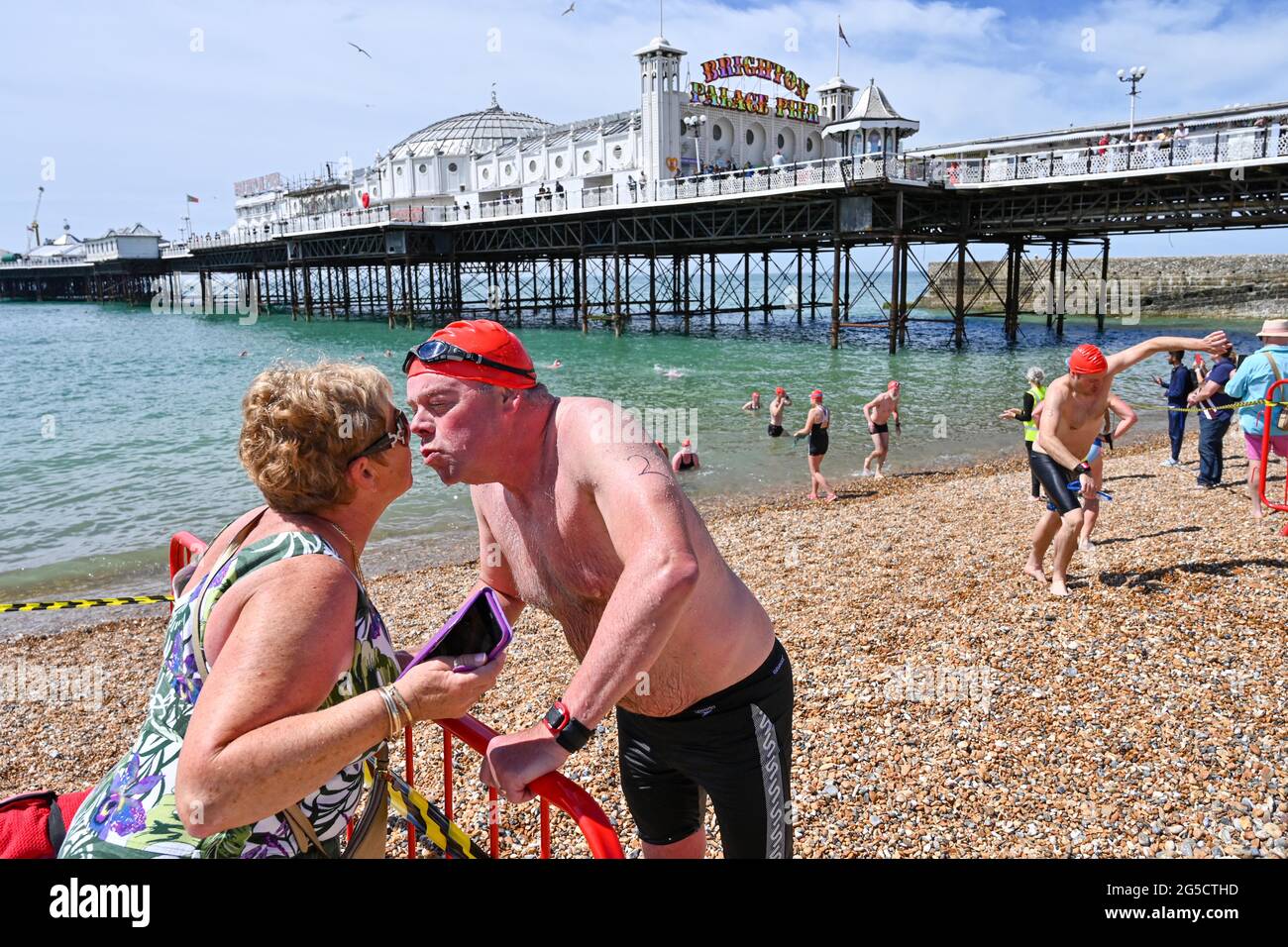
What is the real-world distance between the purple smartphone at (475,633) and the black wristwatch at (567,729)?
180 mm

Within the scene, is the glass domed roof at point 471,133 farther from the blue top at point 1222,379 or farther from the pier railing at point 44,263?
the blue top at point 1222,379

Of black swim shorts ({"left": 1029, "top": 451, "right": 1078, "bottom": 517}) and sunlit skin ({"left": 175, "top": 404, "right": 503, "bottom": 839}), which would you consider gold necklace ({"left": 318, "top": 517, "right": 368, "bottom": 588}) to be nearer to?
sunlit skin ({"left": 175, "top": 404, "right": 503, "bottom": 839})

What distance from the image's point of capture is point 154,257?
294ft

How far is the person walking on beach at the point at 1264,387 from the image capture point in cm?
807

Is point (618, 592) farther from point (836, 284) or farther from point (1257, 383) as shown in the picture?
point (836, 284)

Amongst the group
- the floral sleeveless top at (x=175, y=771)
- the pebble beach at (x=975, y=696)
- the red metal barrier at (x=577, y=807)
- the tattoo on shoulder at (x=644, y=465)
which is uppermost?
the tattoo on shoulder at (x=644, y=465)

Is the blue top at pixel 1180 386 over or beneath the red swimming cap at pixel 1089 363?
beneath

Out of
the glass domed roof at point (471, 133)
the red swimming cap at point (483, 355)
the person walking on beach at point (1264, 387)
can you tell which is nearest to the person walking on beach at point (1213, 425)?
the person walking on beach at point (1264, 387)

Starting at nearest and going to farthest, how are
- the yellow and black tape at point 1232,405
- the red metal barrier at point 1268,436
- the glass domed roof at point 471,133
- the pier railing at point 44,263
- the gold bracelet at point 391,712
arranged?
the gold bracelet at point 391,712, the red metal barrier at point 1268,436, the yellow and black tape at point 1232,405, the glass domed roof at point 471,133, the pier railing at point 44,263

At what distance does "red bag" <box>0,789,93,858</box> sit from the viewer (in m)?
2.09

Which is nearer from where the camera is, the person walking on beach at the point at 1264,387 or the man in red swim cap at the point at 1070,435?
the man in red swim cap at the point at 1070,435

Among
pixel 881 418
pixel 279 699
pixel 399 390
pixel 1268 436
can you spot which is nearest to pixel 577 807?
pixel 279 699
